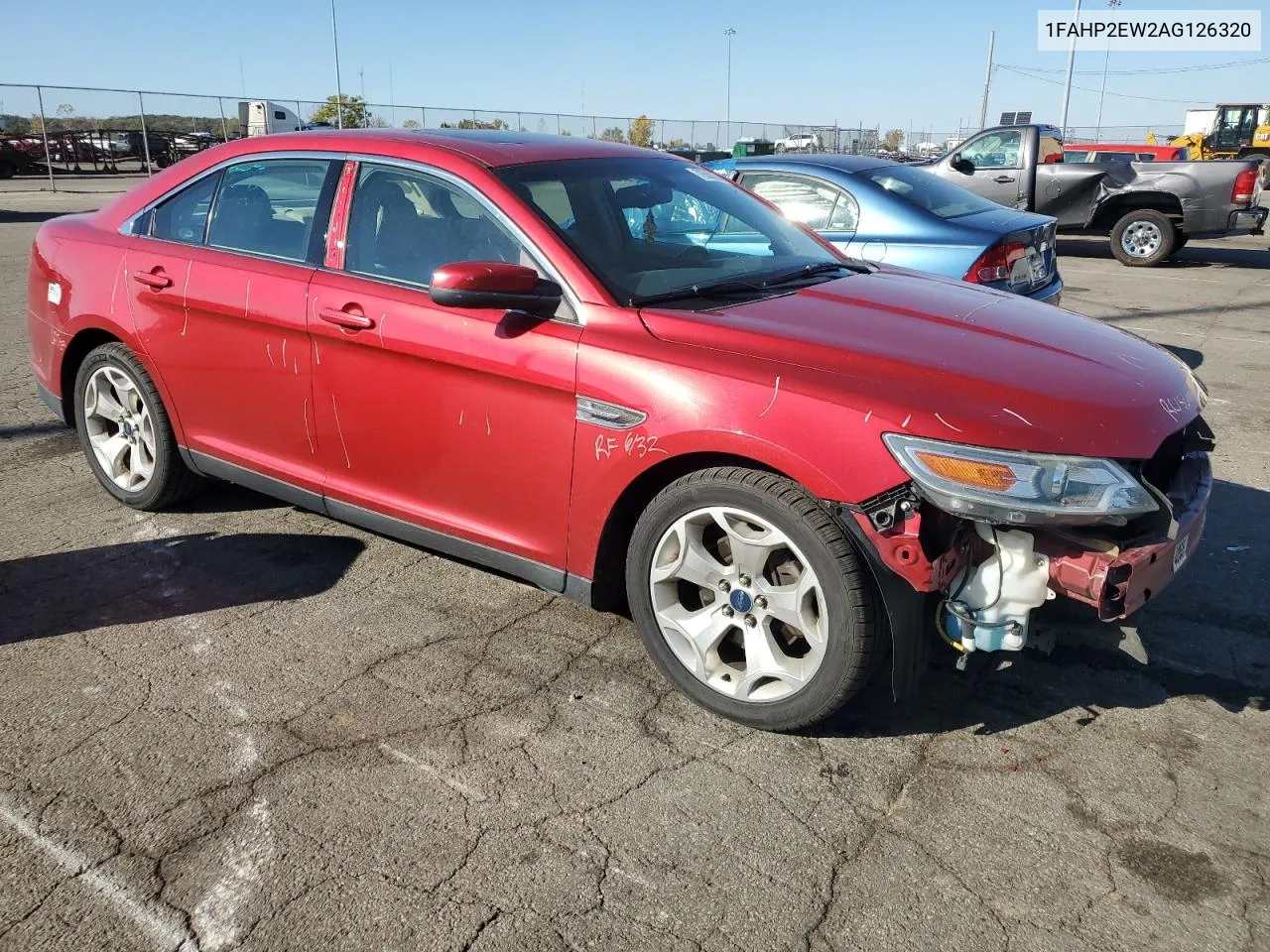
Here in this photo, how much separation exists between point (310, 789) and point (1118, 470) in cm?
229

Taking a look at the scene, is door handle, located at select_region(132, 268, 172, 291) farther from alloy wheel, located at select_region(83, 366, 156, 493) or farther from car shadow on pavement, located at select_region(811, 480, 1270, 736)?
car shadow on pavement, located at select_region(811, 480, 1270, 736)

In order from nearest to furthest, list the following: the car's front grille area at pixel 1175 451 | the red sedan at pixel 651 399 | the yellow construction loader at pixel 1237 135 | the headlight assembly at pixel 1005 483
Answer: the headlight assembly at pixel 1005 483 < the red sedan at pixel 651 399 < the car's front grille area at pixel 1175 451 < the yellow construction loader at pixel 1237 135

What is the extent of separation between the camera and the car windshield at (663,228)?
3.39 metres

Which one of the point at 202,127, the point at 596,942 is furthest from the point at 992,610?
the point at 202,127

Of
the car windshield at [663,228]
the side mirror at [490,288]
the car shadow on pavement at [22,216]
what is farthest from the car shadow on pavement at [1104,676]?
the car shadow on pavement at [22,216]

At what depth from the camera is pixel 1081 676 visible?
11.1 feet

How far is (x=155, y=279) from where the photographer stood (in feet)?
13.8

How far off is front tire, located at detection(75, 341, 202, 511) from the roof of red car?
1.18 metres

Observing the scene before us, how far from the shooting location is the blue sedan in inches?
258

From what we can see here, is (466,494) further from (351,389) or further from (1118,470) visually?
(1118,470)

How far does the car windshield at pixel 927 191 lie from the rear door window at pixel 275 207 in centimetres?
433

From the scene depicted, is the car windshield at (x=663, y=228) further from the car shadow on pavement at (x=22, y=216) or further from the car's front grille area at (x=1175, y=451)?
the car shadow on pavement at (x=22, y=216)

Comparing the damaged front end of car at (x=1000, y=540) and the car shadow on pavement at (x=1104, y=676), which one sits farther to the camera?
the car shadow on pavement at (x=1104, y=676)

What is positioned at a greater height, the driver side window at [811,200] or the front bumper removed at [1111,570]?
the driver side window at [811,200]
